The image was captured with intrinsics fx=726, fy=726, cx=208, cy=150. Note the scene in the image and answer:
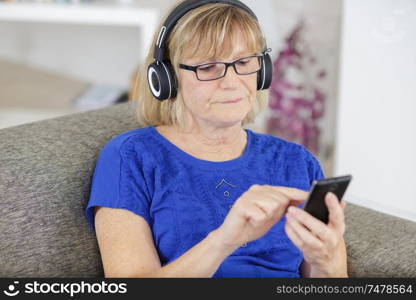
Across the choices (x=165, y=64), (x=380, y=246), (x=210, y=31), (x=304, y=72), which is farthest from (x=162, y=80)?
(x=304, y=72)

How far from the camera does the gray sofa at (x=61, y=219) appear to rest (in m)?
1.39

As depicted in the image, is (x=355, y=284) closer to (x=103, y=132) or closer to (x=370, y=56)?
(x=103, y=132)

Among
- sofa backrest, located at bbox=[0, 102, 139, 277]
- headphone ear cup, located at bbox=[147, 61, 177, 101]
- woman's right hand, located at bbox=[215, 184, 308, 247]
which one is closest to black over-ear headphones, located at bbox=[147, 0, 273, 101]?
headphone ear cup, located at bbox=[147, 61, 177, 101]

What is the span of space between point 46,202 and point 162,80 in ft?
1.09

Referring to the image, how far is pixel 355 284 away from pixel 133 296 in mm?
393

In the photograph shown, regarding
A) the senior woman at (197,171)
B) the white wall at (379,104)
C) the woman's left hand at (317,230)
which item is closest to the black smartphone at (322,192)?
the woman's left hand at (317,230)

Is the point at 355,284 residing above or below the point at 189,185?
below

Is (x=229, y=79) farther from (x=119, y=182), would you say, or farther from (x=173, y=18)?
(x=119, y=182)

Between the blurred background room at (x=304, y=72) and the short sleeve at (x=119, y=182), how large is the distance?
1.44 meters

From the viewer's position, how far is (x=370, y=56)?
104 inches

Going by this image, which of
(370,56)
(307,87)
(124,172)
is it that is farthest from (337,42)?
(124,172)

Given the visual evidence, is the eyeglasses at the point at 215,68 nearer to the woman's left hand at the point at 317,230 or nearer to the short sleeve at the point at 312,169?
the short sleeve at the point at 312,169

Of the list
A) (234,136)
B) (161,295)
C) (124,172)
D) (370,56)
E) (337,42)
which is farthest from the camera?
(337,42)

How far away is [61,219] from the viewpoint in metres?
1.44
